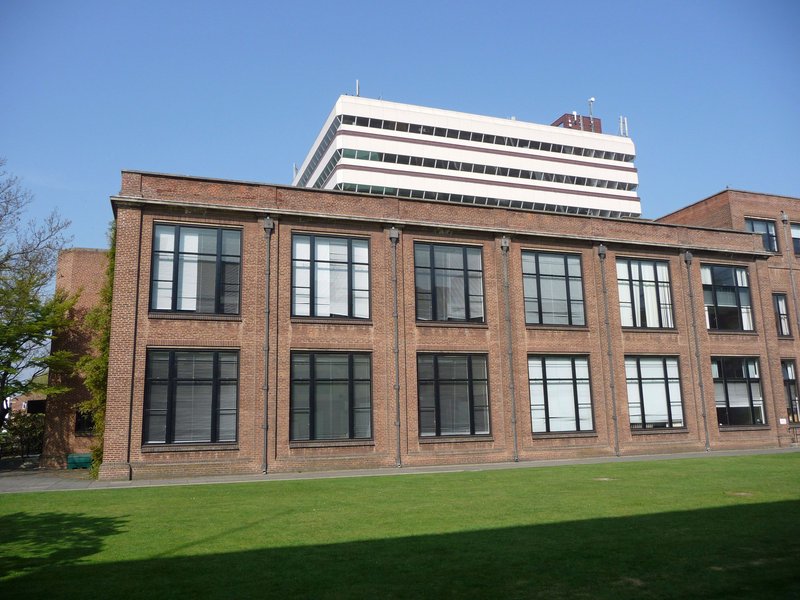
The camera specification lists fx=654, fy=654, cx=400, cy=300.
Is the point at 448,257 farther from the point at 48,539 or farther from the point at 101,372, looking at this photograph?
the point at 48,539

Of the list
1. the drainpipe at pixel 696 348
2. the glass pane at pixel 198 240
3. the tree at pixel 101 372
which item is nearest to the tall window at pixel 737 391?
the drainpipe at pixel 696 348

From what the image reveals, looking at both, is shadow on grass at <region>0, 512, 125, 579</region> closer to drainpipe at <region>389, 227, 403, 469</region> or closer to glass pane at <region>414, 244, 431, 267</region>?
drainpipe at <region>389, 227, 403, 469</region>

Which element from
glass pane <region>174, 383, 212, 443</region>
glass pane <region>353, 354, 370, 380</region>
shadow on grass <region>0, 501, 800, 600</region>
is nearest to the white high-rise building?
glass pane <region>353, 354, 370, 380</region>

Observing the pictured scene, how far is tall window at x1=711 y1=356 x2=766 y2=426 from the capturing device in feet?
99.5

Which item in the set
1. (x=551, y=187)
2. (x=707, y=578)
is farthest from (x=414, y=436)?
(x=551, y=187)

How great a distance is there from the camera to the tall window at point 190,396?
70.9 ft

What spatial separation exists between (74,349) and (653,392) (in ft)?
83.9

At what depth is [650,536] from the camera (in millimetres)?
10227

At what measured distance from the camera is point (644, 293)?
29.5 metres

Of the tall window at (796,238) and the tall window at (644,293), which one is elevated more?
the tall window at (796,238)

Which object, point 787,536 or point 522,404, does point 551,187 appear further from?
point 787,536

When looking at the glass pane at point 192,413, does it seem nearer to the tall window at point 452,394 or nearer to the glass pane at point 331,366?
the glass pane at point 331,366

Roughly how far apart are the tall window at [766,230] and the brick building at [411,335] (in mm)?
5606

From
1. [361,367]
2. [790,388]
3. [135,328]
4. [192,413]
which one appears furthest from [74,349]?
[790,388]
